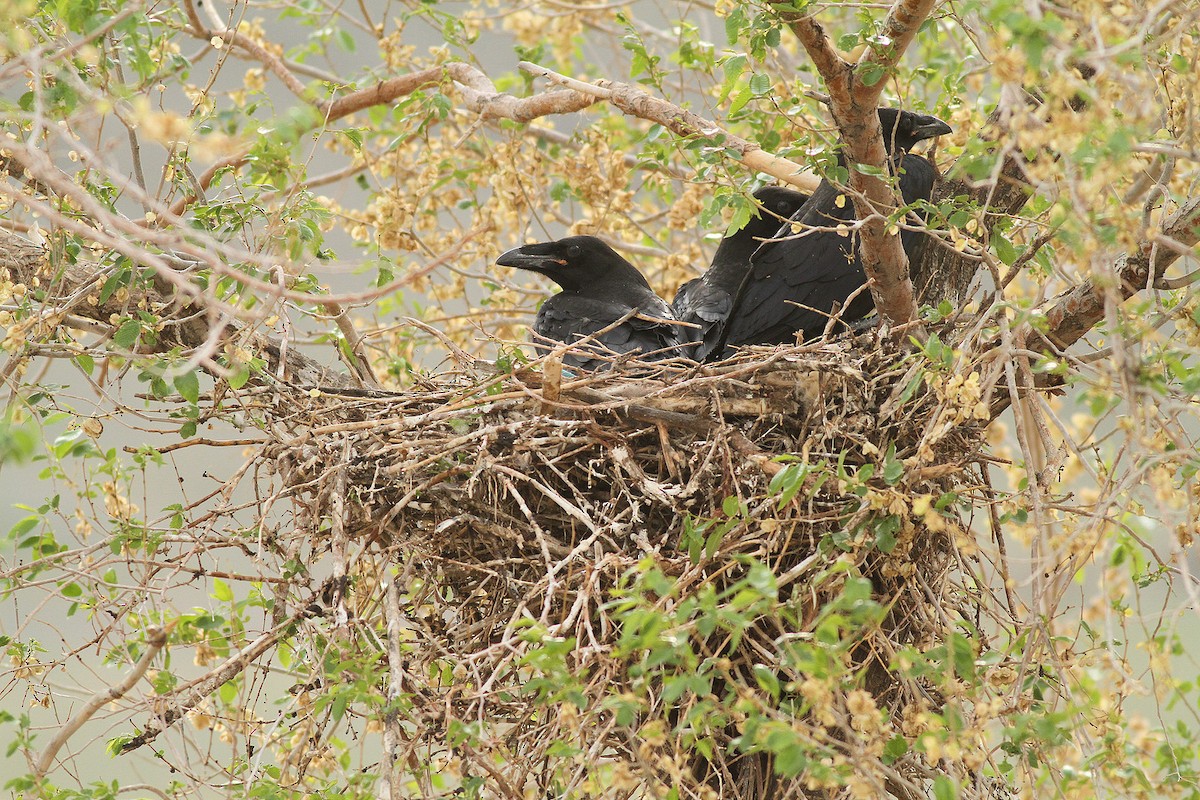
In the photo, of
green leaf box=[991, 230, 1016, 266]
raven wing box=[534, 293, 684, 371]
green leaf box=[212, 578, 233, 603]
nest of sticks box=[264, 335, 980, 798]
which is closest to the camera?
nest of sticks box=[264, 335, 980, 798]

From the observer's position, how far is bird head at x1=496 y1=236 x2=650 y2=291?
5363 mm

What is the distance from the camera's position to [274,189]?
3457 millimetres

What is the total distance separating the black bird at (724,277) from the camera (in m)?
4.94

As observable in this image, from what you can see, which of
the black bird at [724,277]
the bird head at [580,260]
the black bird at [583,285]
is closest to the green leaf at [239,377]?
the black bird at [583,285]

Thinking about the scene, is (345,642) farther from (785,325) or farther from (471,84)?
(471,84)

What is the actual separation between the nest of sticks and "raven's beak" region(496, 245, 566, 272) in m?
1.62

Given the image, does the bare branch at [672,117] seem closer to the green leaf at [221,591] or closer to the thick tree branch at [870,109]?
the thick tree branch at [870,109]

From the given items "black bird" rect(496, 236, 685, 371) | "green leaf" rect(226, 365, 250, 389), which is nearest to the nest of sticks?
"green leaf" rect(226, 365, 250, 389)

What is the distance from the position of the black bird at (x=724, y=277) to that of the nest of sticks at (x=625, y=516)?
129 cm

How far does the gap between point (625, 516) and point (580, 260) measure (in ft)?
7.38

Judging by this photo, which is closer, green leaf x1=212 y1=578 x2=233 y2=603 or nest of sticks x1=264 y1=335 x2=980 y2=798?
nest of sticks x1=264 y1=335 x2=980 y2=798

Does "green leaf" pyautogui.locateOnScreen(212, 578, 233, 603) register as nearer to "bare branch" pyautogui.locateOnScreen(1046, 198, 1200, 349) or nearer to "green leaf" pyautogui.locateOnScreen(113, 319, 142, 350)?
"green leaf" pyautogui.locateOnScreen(113, 319, 142, 350)

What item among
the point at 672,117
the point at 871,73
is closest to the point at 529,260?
the point at 672,117

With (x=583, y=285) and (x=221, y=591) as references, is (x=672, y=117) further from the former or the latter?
(x=221, y=591)
